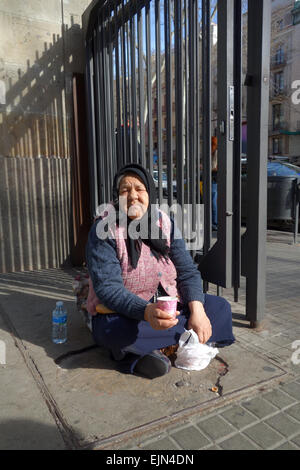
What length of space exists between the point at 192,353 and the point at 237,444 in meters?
0.69

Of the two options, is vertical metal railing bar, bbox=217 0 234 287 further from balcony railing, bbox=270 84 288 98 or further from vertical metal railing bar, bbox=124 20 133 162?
balcony railing, bbox=270 84 288 98

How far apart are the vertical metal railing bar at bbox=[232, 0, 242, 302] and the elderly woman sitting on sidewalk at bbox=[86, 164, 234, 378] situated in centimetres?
47

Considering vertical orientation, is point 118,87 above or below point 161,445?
above

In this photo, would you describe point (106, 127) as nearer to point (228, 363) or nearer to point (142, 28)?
point (142, 28)

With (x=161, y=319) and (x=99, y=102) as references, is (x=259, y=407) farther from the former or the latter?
(x=99, y=102)

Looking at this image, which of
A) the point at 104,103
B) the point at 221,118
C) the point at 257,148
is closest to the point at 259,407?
the point at 257,148

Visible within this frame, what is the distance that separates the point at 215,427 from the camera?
6.07ft

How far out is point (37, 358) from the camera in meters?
2.59

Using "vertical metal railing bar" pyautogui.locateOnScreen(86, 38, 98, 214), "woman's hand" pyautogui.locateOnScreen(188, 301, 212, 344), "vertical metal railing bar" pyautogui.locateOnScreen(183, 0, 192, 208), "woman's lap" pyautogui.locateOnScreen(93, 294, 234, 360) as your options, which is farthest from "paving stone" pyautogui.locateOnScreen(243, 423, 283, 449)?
"vertical metal railing bar" pyautogui.locateOnScreen(86, 38, 98, 214)

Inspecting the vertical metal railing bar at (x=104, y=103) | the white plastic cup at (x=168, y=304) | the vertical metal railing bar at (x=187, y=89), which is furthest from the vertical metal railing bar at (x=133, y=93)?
the white plastic cup at (x=168, y=304)

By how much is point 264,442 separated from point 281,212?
20.7 feet

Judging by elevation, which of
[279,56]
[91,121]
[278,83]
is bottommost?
[91,121]
